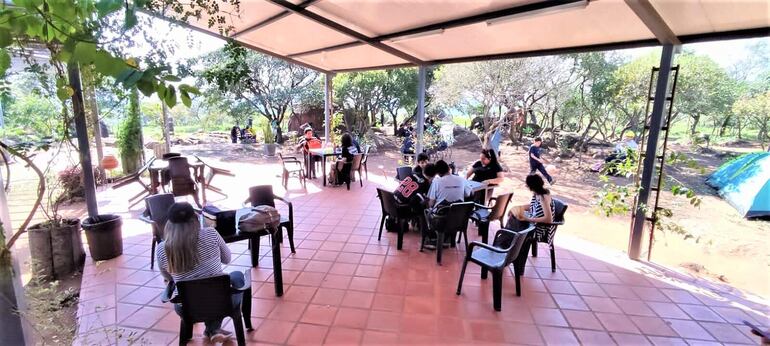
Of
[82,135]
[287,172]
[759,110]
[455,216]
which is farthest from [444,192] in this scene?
[759,110]

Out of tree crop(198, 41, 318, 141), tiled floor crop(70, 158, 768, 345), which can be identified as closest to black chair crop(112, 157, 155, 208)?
tiled floor crop(70, 158, 768, 345)

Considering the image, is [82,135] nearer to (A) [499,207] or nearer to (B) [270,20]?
(B) [270,20]

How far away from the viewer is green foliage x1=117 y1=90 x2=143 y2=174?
6.91 m

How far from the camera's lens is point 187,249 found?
1971mm

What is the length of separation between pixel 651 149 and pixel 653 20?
1.18 metres

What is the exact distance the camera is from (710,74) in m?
10.3

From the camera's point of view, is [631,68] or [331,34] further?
[631,68]

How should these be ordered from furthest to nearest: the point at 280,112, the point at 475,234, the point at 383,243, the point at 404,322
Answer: the point at 280,112
the point at 475,234
the point at 383,243
the point at 404,322

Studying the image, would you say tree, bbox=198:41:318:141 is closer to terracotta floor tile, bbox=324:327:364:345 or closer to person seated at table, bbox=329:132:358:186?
person seated at table, bbox=329:132:358:186

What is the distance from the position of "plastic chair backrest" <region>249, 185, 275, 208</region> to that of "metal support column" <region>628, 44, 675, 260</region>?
355 cm

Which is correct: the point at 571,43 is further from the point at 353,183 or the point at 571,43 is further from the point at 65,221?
the point at 65,221

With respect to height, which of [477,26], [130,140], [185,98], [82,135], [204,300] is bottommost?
[204,300]

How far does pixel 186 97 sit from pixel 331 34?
182 inches

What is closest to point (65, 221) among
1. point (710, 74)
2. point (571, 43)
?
point (571, 43)
